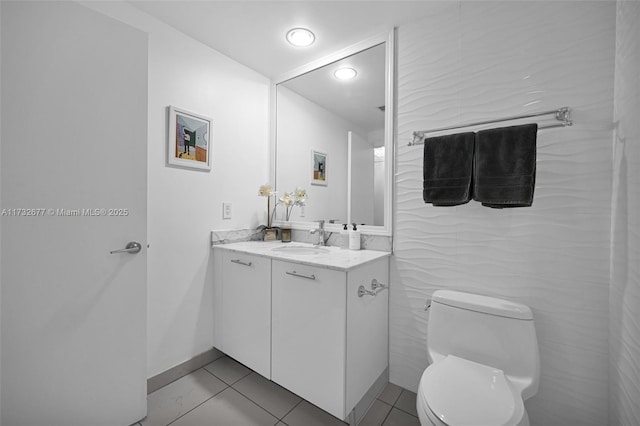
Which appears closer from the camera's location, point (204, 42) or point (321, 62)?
point (204, 42)

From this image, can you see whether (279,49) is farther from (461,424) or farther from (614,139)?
(461,424)

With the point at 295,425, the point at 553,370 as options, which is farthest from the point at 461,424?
the point at 295,425

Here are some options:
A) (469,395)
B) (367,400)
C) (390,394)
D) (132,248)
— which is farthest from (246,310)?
(469,395)

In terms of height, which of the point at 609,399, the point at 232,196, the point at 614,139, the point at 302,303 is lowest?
the point at 609,399

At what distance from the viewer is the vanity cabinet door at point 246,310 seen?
1634mm

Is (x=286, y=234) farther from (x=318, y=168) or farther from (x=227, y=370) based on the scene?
(x=227, y=370)

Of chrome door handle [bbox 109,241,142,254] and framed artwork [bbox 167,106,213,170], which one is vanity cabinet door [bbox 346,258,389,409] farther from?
framed artwork [bbox 167,106,213,170]

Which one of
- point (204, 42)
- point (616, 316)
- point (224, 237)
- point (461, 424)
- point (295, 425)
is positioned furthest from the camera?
point (224, 237)

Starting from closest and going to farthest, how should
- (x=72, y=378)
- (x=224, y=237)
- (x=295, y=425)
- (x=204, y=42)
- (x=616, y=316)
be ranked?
(x=616, y=316) → (x=72, y=378) → (x=295, y=425) → (x=204, y=42) → (x=224, y=237)

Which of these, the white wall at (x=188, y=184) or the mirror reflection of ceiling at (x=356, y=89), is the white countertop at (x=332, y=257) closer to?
the white wall at (x=188, y=184)

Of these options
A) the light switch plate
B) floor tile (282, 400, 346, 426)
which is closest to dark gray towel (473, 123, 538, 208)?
floor tile (282, 400, 346, 426)

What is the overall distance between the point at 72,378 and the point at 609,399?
2.32m

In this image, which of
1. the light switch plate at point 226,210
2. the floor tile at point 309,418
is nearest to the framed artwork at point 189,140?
the light switch plate at point 226,210

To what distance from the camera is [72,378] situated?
122 cm
